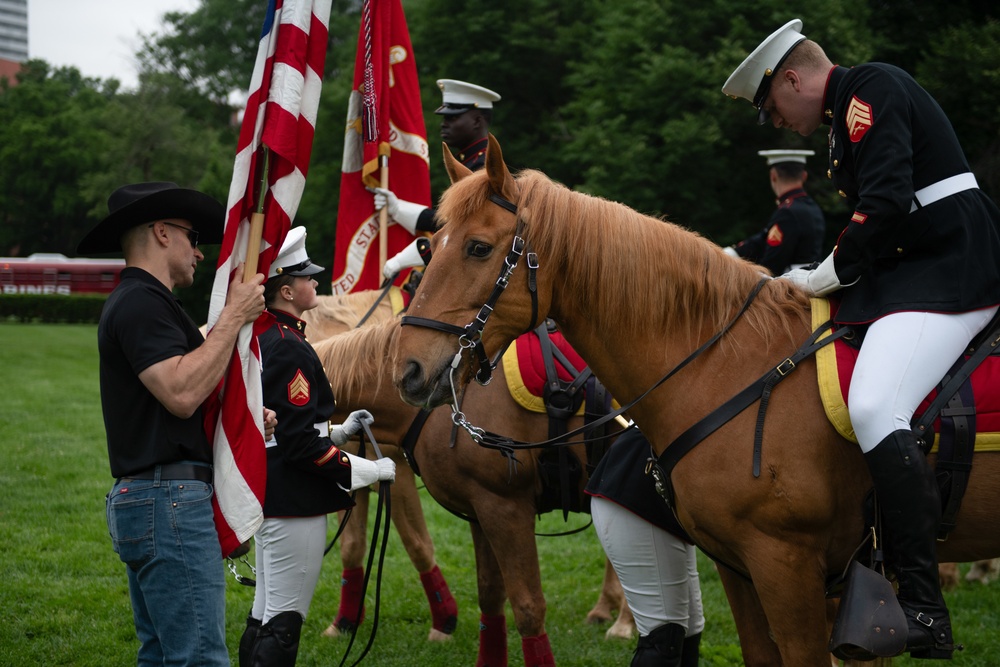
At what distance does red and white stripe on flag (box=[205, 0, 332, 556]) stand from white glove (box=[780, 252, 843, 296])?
199 centimetres

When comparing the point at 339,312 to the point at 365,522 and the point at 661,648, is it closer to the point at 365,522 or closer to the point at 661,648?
the point at 365,522

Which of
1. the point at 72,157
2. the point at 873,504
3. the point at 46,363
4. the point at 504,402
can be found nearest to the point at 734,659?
the point at 504,402

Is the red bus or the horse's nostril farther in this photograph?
the red bus

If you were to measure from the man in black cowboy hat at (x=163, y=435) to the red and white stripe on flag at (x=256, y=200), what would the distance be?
3.2 inches

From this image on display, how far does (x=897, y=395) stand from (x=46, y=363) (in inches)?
879

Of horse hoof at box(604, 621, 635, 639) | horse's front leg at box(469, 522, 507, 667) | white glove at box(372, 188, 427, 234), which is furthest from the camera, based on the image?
white glove at box(372, 188, 427, 234)

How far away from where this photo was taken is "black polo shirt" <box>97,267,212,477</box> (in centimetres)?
326

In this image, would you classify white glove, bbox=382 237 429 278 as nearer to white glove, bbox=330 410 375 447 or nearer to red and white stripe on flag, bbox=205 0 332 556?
white glove, bbox=330 410 375 447

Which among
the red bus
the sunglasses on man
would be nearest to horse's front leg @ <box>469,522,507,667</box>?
the sunglasses on man

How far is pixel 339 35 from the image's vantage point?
40656mm

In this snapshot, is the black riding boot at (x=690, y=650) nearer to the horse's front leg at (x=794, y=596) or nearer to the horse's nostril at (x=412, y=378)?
the horse's front leg at (x=794, y=596)

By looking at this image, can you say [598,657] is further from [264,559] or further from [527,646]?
[264,559]

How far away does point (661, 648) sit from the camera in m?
4.00

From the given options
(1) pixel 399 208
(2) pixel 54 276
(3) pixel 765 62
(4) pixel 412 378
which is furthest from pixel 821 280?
(2) pixel 54 276
